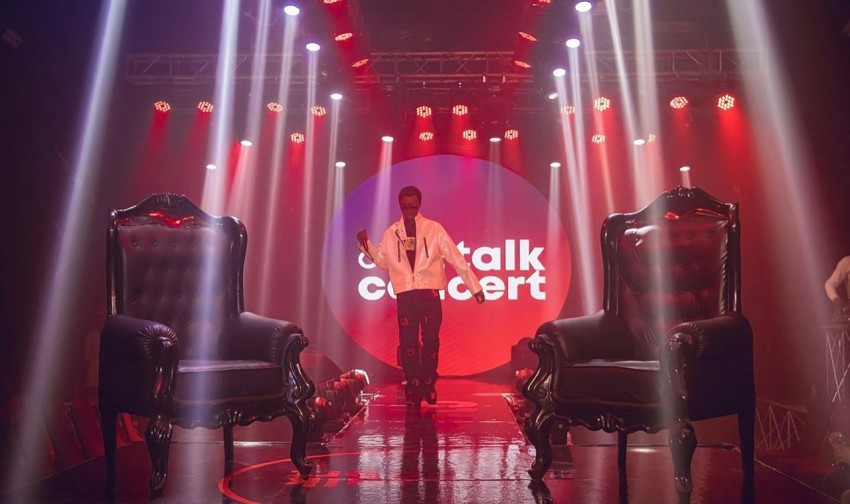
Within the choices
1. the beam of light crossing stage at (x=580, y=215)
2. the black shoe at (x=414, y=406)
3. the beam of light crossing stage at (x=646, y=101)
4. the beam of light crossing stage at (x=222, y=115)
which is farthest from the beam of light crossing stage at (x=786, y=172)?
the beam of light crossing stage at (x=222, y=115)

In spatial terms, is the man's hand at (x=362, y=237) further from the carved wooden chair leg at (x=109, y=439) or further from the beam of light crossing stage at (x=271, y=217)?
the beam of light crossing stage at (x=271, y=217)

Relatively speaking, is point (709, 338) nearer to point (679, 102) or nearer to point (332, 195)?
point (679, 102)

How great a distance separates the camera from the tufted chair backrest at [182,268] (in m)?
3.95

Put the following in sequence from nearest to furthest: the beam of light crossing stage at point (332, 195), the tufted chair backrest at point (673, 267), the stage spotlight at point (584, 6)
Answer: the tufted chair backrest at point (673, 267) → the stage spotlight at point (584, 6) → the beam of light crossing stage at point (332, 195)

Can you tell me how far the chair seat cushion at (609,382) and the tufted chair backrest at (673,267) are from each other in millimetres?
538

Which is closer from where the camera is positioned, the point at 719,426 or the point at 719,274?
the point at 719,274

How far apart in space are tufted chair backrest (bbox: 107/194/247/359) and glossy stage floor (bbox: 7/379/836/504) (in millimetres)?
656

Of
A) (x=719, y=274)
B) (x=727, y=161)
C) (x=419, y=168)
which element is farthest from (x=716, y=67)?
(x=719, y=274)

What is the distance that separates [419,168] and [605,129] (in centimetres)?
260

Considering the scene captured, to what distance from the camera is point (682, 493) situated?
3062 millimetres

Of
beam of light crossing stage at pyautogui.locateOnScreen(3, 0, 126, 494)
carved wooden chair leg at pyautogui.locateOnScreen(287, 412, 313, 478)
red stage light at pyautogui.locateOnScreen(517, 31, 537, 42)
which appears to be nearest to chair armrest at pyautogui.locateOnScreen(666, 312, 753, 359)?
carved wooden chair leg at pyautogui.locateOnScreen(287, 412, 313, 478)

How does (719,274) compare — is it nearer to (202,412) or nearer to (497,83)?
(202,412)

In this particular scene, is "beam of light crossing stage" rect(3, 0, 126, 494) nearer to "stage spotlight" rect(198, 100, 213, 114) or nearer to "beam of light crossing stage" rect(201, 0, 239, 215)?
"beam of light crossing stage" rect(201, 0, 239, 215)

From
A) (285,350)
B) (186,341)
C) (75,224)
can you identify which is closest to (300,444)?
(285,350)
